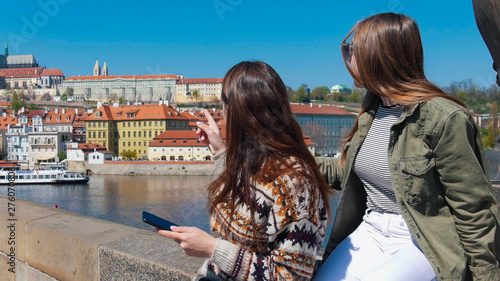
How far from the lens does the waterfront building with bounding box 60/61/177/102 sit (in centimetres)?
7738

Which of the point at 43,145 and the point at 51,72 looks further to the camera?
the point at 51,72

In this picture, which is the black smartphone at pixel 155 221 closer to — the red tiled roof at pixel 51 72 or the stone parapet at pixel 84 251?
the stone parapet at pixel 84 251

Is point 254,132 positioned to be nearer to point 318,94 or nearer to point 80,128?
point 80,128

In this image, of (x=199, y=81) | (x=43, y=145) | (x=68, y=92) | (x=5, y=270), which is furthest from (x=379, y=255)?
(x=68, y=92)

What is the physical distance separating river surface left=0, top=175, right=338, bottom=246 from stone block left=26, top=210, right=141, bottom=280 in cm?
1133

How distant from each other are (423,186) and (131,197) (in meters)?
21.0

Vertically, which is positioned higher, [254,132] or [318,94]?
[318,94]

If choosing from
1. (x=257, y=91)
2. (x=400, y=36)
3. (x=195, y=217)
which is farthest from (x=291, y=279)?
(x=195, y=217)

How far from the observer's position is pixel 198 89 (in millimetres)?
75188

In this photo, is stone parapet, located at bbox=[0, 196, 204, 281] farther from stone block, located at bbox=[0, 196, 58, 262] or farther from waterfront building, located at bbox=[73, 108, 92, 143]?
waterfront building, located at bbox=[73, 108, 92, 143]

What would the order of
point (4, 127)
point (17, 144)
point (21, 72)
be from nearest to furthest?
point (17, 144) → point (4, 127) → point (21, 72)

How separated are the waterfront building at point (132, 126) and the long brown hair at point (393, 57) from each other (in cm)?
3987

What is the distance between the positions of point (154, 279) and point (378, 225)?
0.63m

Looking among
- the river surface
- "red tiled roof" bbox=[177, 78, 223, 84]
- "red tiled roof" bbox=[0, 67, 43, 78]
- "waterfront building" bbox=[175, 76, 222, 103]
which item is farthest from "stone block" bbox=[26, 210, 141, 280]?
"red tiled roof" bbox=[0, 67, 43, 78]
